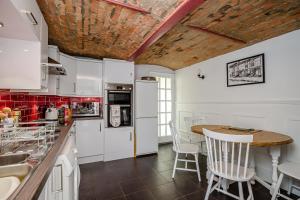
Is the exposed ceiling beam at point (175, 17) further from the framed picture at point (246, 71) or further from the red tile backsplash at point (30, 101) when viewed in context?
the red tile backsplash at point (30, 101)

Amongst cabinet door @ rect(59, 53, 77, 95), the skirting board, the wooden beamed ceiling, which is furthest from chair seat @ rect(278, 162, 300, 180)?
cabinet door @ rect(59, 53, 77, 95)

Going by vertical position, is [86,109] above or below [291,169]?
above

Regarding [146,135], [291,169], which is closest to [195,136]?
[146,135]

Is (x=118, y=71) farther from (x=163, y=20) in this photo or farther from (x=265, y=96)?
(x=265, y=96)

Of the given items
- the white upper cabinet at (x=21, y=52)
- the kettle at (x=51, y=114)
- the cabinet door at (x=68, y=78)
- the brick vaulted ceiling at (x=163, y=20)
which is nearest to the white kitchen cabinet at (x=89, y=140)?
the kettle at (x=51, y=114)

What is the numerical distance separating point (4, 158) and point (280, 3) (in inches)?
109

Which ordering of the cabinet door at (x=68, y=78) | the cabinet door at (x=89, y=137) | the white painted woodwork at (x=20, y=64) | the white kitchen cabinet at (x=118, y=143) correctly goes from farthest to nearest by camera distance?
the white kitchen cabinet at (x=118, y=143) → the cabinet door at (x=89, y=137) → the cabinet door at (x=68, y=78) → the white painted woodwork at (x=20, y=64)

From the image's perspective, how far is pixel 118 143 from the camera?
125 inches

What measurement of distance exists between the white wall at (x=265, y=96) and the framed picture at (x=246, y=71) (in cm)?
7

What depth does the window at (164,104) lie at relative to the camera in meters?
4.34

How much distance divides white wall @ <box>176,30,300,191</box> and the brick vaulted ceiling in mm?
195

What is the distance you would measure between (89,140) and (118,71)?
5.05 feet

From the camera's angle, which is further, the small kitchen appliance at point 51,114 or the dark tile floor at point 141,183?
the small kitchen appliance at point 51,114

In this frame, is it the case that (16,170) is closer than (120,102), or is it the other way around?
(16,170)
